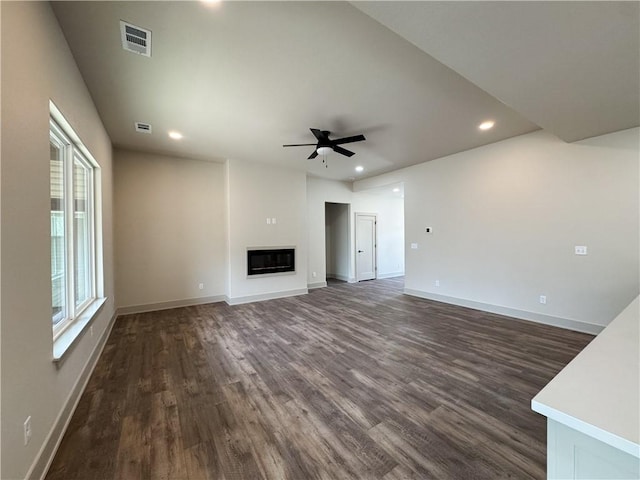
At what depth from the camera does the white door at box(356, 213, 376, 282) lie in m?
7.84

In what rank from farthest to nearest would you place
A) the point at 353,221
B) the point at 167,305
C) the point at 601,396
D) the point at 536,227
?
the point at 353,221 < the point at 167,305 < the point at 536,227 < the point at 601,396

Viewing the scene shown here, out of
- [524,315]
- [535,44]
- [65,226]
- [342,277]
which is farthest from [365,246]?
[65,226]

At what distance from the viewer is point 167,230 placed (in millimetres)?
5074

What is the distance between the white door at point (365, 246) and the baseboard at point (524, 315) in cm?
247

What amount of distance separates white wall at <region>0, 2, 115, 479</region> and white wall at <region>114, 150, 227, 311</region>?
3.10 m

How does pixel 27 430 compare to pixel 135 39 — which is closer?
pixel 27 430

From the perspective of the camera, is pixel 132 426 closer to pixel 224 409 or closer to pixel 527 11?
pixel 224 409

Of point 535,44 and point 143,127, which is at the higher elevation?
point 143,127

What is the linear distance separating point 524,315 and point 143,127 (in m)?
6.59

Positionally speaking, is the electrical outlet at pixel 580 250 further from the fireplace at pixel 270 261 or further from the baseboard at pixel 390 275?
the baseboard at pixel 390 275

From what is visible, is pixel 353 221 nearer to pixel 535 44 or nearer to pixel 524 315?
pixel 524 315

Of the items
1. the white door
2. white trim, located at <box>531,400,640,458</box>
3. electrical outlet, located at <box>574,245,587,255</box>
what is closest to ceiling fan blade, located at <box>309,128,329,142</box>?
white trim, located at <box>531,400,640,458</box>

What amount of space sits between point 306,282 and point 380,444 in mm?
4691

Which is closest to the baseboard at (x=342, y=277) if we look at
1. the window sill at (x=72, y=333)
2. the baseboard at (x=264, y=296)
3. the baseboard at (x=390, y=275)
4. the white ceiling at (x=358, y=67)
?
the baseboard at (x=390, y=275)
